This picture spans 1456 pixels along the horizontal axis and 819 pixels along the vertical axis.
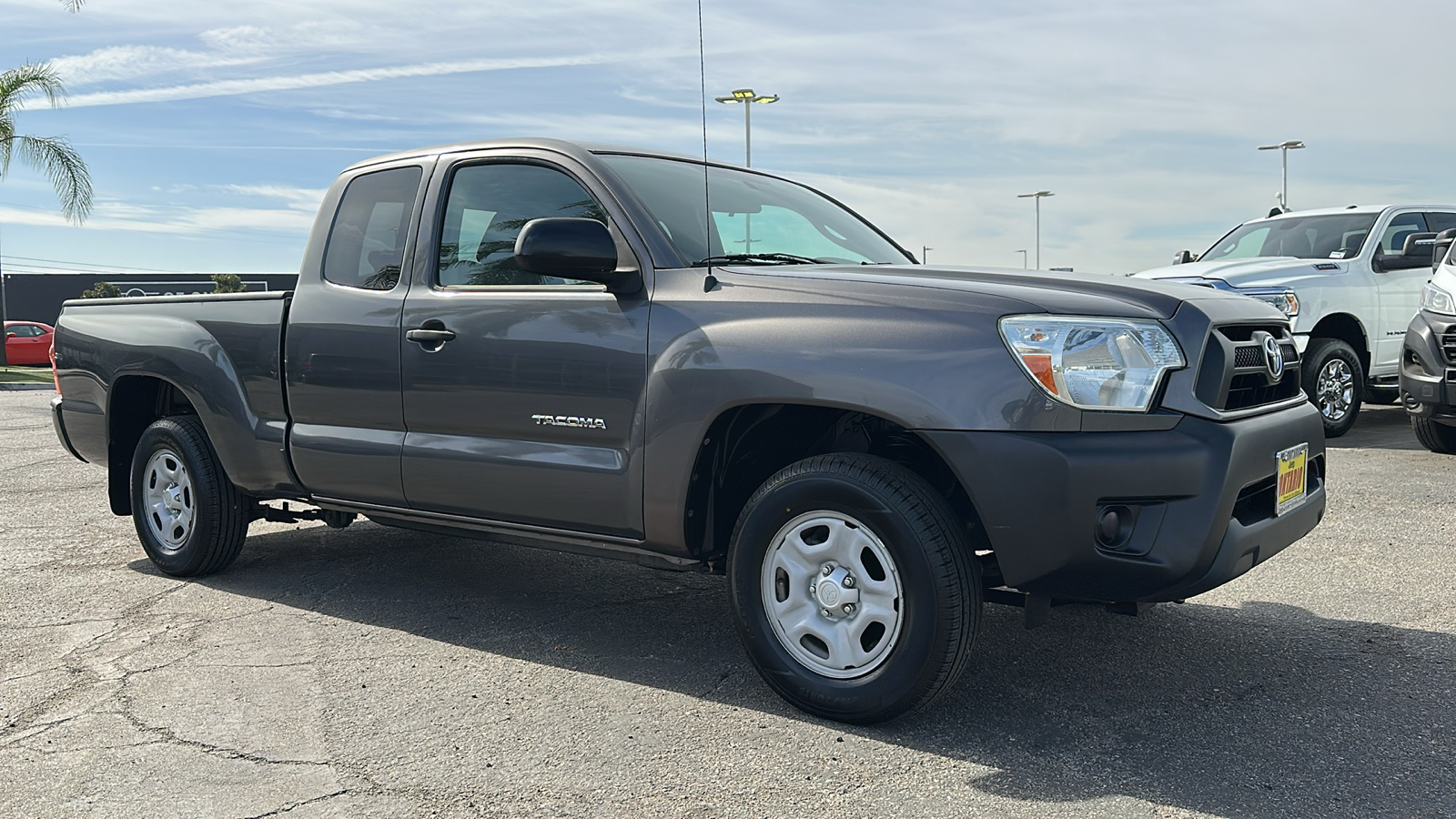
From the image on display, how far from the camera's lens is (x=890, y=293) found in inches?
138

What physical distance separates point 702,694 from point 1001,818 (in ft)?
3.92

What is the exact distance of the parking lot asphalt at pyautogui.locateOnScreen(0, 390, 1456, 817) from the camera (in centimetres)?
309

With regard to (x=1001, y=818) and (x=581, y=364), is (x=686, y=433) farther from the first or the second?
(x=1001, y=818)

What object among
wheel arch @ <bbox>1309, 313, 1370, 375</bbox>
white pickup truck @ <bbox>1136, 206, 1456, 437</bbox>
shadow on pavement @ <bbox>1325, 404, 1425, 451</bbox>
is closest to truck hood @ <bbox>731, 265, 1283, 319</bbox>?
shadow on pavement @ <bbox>1325, 404, 1425, 451</bbox>

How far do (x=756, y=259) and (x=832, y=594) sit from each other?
1.24 meters

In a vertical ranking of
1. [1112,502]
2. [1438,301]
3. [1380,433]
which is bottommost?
[1380,433]

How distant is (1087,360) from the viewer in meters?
3.29

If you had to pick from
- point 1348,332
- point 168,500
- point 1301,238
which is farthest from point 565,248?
point 1301,238

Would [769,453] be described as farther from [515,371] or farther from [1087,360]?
[1087,360]

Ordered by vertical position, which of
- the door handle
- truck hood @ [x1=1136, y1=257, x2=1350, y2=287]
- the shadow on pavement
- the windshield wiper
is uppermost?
truck hood @ [x1=1136, y1=257, x2=1350, y2=287]

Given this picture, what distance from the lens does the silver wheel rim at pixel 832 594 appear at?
347cm

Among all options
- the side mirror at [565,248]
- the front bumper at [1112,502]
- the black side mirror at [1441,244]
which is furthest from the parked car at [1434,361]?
the side mirror at [565,248]

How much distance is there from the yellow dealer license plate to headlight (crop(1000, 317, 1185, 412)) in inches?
22.6

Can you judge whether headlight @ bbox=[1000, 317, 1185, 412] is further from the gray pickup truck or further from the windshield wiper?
the windshield wiper
